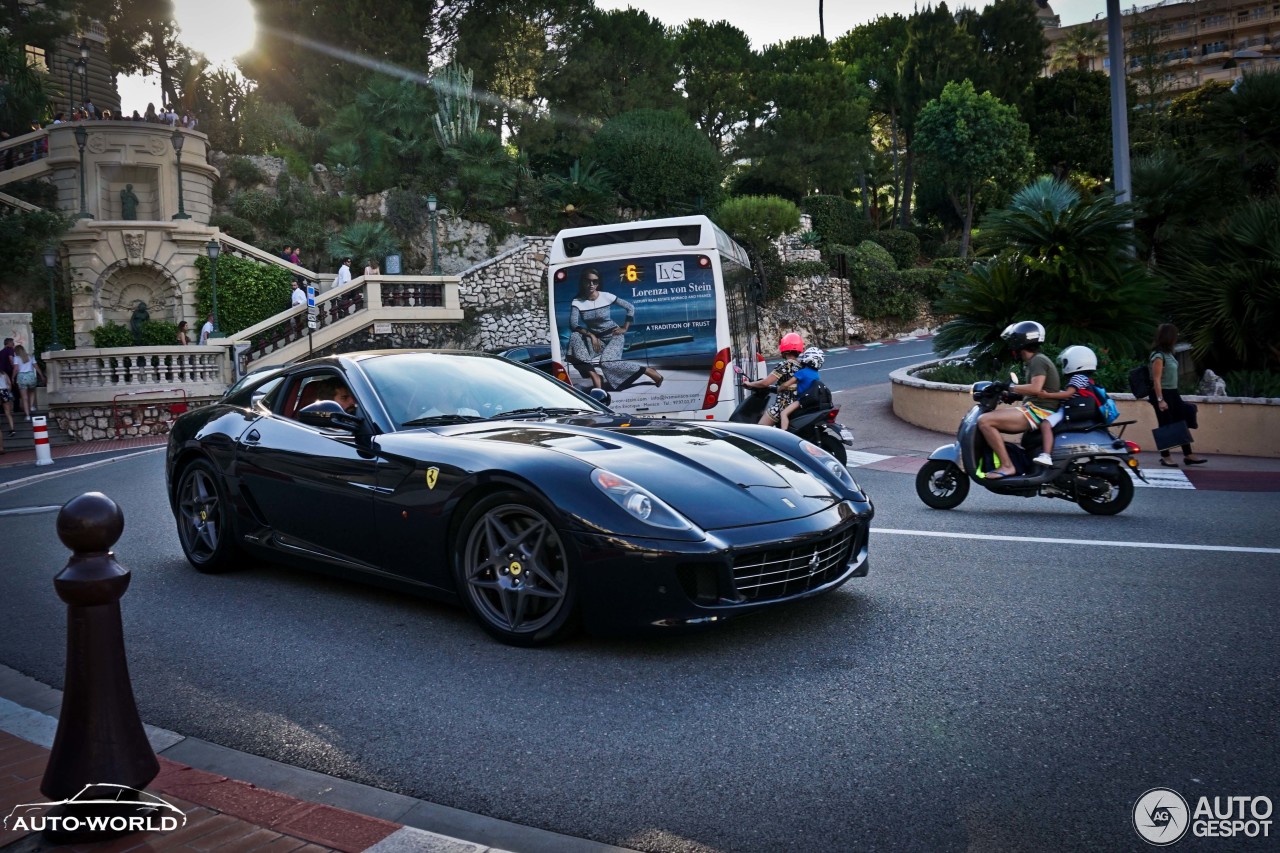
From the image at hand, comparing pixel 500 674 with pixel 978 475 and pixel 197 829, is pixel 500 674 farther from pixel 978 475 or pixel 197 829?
pixel 978 475

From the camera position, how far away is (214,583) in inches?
261

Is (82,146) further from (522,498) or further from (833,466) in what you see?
(833,466)

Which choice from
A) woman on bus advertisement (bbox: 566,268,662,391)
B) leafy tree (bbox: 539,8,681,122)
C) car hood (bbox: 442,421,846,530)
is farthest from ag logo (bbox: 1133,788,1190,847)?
leafy tree (bbox: 539,8,681,122)

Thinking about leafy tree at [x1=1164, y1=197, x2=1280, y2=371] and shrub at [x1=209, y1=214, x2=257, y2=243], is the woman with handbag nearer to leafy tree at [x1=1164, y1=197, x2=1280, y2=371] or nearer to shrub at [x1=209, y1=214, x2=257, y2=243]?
leafy tree at [x1=1164, y1=197, x2=1280, y2=371]

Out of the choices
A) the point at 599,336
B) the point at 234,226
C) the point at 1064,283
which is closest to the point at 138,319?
the point at 234,226

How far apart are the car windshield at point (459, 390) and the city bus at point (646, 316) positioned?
6.10 metres

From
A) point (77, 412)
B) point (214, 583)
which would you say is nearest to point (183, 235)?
point (77, 412)

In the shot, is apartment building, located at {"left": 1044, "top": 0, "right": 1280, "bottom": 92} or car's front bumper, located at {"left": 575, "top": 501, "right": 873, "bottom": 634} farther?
apartment building, located at {"left": 1044, "top": 0, "right": 1280, "bottom": 92}

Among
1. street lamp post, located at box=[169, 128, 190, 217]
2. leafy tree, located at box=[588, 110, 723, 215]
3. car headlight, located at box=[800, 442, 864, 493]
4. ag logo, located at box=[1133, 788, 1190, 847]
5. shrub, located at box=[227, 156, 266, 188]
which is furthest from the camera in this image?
leafy tree, located at box=[588, 110, 723, 215]

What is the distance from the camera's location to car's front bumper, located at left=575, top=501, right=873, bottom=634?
4473mm

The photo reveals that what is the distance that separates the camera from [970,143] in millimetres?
49250

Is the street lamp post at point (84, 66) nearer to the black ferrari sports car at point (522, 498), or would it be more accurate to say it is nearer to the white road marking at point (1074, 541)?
the black ferrari sports car at point (522, 498)

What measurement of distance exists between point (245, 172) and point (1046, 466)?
37.6 m

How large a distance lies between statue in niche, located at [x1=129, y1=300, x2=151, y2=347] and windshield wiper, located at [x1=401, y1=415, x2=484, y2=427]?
2795 centimetres
